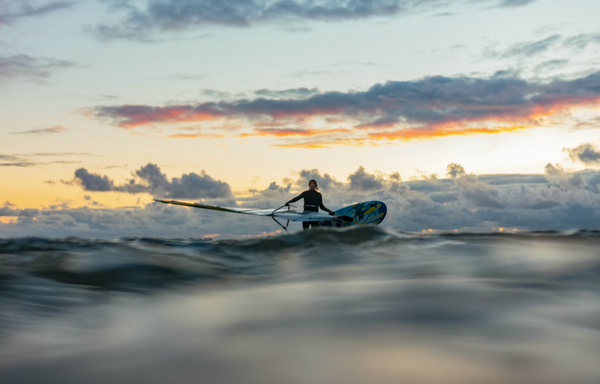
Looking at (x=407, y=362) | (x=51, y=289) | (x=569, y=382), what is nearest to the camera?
(x=569, y=382)

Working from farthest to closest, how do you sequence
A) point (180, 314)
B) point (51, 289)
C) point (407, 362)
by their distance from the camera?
point (51, 289) → point (180, 314) → point (407, 362)

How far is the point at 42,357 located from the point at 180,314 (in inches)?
94.8

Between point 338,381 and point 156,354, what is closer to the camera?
point 338,381

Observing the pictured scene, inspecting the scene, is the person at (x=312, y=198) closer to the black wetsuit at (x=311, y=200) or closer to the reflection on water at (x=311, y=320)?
the black wetsuit at (x=311, y=200)

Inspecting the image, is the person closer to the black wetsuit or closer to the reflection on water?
the black wetsuit

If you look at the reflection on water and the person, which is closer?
the reflection on water

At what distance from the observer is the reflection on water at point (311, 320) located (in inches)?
170

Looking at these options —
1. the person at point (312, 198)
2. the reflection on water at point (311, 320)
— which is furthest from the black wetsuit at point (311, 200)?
the reflection on water at point (311, 320)

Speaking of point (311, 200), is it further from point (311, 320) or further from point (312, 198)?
point (311, 320)

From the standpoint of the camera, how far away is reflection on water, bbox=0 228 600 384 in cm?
432

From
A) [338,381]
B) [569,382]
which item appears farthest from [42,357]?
[569,382]

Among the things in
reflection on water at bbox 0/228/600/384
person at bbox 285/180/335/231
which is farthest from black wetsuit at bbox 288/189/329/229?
reflection on water at bbox 0/228/600/384

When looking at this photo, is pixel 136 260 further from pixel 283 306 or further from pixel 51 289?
pixel 283 306

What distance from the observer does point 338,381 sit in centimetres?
397
